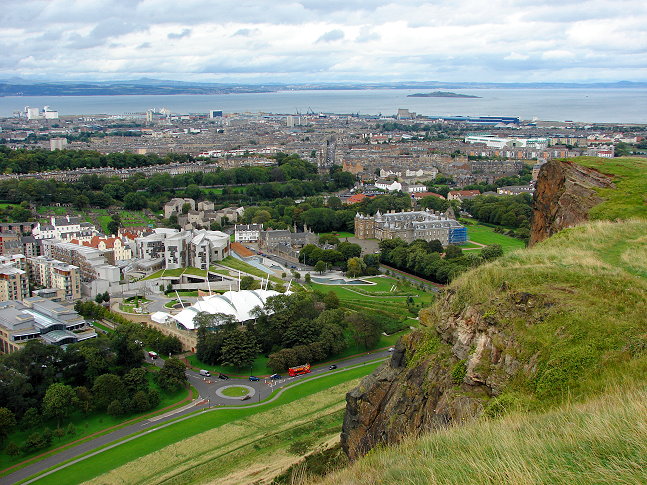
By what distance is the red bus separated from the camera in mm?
18344

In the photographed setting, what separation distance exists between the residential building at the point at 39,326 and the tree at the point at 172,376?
11.2 ft

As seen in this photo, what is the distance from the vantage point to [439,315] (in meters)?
7.87

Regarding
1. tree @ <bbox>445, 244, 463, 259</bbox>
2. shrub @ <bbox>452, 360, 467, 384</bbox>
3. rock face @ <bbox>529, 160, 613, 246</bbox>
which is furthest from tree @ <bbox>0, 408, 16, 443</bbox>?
tree @ <bbox>445, 244, 463, 259</bbox>

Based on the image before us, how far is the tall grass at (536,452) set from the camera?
3547mm

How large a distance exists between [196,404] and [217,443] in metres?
2.34

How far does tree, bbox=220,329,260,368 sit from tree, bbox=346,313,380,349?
10.3 ft

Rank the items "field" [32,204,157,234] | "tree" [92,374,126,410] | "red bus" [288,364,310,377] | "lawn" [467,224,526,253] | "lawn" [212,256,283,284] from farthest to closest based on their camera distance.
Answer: "field" [32,204,157,234], "lawn" [467,224,526,253], "lawn" [212,256,283,284], "red bus" [288,364,310,377], "tree" [92,374,126,410]

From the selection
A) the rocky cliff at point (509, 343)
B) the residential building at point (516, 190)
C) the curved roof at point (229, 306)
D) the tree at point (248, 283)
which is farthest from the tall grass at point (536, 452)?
the residential building at point (516, 190)

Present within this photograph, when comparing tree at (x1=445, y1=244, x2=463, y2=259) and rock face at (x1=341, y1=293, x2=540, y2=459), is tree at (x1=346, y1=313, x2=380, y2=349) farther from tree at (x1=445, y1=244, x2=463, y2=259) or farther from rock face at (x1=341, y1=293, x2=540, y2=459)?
rock face at (x1=341, y1=293, x2=540, y2=459)

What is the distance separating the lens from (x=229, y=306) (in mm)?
22188

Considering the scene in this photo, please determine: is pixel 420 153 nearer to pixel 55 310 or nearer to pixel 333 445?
pixel 55 310

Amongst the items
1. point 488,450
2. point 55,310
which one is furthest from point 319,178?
point 488,450

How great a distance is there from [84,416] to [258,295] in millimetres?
8417

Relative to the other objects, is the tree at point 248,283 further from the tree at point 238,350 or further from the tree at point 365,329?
the tree at point 238,350
